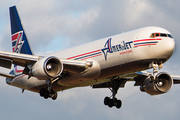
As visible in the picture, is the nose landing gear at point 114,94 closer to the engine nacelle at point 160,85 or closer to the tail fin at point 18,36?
the engine nacelle at point 160,85

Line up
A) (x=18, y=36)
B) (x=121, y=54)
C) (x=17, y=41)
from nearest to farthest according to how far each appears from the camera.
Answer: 1. (x=121, y=54)
2. (x=17, y=41)
3. (x=18, y=36)

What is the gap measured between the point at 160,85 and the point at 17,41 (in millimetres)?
19693

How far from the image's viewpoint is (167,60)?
1495 inches

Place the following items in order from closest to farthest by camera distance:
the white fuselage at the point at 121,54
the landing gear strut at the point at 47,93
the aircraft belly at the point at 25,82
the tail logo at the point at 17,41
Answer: the white fuselage at the point at 121,54 → the landing gear strut at the point at 47,93 → the aircraft belly at the point at 25,82 → the tail logo at the point at 17,41

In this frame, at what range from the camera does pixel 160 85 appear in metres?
45.5

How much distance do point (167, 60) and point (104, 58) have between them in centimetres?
610

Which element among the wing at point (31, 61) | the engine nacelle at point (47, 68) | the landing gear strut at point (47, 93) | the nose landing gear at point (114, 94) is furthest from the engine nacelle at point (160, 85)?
the engine nacelle at point (47, 68)

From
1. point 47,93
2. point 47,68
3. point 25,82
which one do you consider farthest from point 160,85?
point 25,82

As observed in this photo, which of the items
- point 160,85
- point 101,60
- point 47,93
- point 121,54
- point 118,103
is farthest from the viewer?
point 118,103

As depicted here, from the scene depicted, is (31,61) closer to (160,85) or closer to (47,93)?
(47,93)

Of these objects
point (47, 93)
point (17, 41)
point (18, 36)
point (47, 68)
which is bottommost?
point (47, 93)

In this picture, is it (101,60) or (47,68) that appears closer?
(47,68)

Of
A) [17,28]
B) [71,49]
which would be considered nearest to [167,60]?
[71,49]

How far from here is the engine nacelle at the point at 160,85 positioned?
45031 mm
